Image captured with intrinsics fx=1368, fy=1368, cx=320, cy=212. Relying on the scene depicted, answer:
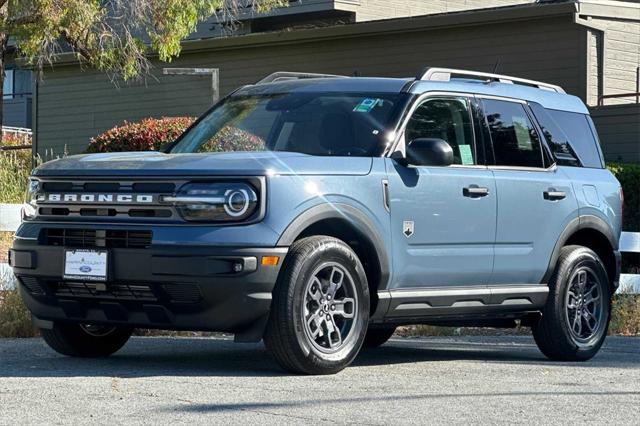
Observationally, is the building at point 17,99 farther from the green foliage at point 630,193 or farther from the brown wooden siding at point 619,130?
the green foliage at point 630,193

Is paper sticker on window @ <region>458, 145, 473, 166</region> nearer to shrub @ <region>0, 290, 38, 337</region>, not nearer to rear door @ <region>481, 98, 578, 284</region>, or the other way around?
rear door @ <region>481, 98, 578, 284</region>

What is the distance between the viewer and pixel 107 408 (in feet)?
22.0

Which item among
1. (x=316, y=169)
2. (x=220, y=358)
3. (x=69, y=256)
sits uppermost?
(x=316, y=169)

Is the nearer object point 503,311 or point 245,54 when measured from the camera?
point 503,311

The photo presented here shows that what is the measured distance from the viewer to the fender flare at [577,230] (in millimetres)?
9852

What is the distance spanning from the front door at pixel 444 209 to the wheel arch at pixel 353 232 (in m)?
0.13

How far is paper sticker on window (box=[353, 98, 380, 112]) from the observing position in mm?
9027

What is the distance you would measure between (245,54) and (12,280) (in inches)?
713

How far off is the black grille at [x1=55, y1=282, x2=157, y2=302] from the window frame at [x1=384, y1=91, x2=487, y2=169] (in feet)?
5.98

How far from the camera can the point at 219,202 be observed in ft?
25.5

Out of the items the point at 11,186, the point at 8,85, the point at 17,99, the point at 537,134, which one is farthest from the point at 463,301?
the point at 8,85

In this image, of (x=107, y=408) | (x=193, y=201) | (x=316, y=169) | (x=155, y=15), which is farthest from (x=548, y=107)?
(x=155, y=15)

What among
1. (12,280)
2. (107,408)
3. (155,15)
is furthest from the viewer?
(155,15)

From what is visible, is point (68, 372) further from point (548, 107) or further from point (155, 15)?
point (155, 15)
